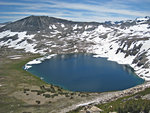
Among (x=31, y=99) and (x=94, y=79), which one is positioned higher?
(x=94, y=79)

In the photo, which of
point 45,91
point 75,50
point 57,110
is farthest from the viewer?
point 75,50

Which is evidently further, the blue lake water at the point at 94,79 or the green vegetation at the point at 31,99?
the blue lake water at the point at 94,79

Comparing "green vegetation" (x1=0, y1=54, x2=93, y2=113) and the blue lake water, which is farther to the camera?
the blue lake water

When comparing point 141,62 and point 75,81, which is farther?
point 141,62

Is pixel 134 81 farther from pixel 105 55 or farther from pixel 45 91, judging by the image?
pixel 105 55

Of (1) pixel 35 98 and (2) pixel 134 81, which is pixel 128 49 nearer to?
(2) pixel 134 81

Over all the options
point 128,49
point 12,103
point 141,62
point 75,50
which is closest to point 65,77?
point 12,103

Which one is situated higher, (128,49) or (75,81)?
(128,49)

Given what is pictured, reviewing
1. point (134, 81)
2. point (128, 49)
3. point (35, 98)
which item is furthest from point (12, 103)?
point (128, 49)

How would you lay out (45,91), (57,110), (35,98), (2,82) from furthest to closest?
(2,82), (45,91), (35,98), (57,110)

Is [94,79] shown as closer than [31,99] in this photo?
No
